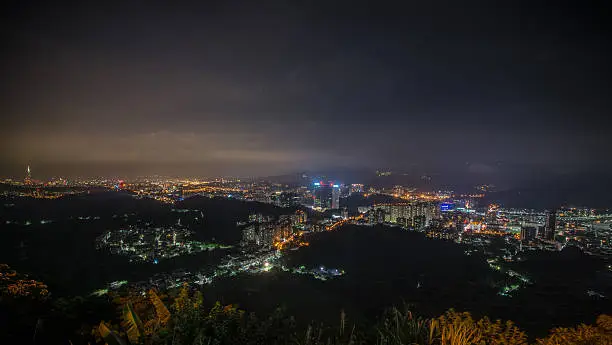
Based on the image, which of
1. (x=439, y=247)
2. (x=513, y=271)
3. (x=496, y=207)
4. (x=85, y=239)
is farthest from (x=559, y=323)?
(x=496, y=207)

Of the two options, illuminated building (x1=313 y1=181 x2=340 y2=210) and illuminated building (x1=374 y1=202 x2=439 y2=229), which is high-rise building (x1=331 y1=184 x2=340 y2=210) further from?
illuminated building (x1=374 y1=202 x2=439 y2=229)

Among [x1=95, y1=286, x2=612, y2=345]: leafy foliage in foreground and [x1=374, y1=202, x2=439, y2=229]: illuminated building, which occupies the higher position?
[x1=95, y1=286, x2=612, y2=345]: leafy foliage in foreground

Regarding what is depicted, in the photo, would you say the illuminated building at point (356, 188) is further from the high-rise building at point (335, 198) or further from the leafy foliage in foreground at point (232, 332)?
the leafy foliage in foreground at point (232, 332)

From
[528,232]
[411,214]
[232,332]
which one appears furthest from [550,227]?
[232,332]

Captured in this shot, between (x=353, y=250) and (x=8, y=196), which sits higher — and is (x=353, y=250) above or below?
below

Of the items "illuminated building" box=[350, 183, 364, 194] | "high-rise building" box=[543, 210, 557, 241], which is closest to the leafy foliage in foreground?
"high-rise building" box=[543, 210, 557, 241]

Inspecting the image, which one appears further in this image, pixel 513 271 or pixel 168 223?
pixel 168 223

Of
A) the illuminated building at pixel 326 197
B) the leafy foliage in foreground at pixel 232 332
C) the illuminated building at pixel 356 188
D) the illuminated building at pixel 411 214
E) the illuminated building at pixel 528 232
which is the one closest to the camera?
the leafy foliage in foreground at pixel 232 332

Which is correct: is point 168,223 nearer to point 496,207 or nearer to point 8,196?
point 8,196

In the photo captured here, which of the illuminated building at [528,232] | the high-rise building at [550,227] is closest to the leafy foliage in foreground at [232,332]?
the illuminated building at [528,232]

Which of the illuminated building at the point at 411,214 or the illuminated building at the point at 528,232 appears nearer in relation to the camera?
the illuminated building at the point at 528,232

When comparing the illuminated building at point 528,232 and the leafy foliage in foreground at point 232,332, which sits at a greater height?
the leafy foliage in foreground at point 232,332
